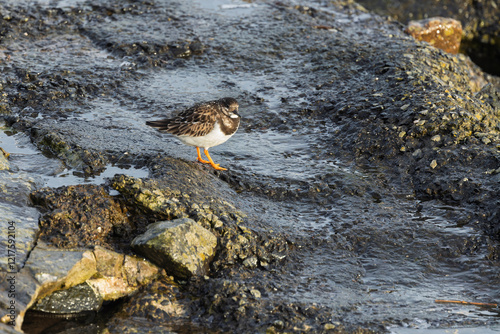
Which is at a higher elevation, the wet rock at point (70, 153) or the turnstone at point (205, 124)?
the turnstone at point (205, 124)

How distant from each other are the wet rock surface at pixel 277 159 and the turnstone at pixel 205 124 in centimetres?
40

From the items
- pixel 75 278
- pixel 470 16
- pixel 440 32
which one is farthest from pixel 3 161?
pixel 470 16

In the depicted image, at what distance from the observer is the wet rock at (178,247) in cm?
553

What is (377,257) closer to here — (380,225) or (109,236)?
(380,225)

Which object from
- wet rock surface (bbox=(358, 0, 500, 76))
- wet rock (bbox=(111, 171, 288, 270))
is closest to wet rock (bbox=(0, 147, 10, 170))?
wet rock (bbox=(111, 171, 288, 270))

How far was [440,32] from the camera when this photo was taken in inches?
530

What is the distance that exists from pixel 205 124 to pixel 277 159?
1450mm

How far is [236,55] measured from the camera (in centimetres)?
1127

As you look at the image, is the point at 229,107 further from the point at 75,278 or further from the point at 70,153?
the point at 75,278

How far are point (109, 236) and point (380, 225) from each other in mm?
3296

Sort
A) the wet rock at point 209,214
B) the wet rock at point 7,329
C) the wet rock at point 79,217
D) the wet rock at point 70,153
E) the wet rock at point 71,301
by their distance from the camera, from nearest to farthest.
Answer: the wet rock at point 7,329, the wet rock at point 71,301, the wet rock at point 79,217, the wet rock at point 209,214, the wet rock at point 70,153

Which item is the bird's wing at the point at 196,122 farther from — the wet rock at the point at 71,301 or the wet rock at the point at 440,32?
the wet rock at the point at 440,32

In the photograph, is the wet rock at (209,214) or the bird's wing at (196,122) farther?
the bird's wing at (196,122)

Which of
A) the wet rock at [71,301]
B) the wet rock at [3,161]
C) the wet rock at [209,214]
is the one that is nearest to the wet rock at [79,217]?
the wet rock at [209,214]
